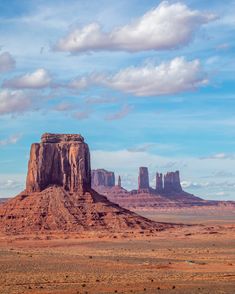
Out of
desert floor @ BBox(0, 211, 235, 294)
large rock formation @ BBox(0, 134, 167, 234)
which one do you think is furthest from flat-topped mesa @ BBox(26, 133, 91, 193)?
desert floor @ BBox(0, 211, 235, 294)

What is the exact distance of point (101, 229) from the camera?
366 feet

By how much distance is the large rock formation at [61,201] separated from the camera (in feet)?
370

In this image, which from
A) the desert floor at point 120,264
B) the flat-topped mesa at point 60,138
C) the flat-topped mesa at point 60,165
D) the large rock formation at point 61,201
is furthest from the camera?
the flat-topped mesa at point 60,138

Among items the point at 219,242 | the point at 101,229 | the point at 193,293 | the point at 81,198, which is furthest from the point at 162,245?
the point at 193,293

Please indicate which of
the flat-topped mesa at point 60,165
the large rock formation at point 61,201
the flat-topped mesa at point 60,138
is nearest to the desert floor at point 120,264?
the large rock formation at point 61,201

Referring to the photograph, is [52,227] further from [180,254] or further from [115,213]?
[180,254]

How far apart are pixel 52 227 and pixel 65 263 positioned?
42.7m

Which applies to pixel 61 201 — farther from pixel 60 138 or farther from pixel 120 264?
pixel 120 264

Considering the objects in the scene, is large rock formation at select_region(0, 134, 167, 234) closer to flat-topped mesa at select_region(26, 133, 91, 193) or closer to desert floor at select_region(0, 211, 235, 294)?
flat-topped mesa at select_region(26, 133, 91, 193)

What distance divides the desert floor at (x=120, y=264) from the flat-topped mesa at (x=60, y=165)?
15785 millimetres

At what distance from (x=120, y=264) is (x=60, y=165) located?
55.1 m

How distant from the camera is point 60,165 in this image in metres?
122

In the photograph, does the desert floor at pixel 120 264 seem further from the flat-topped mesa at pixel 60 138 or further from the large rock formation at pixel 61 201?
the flat-topped mesa at pixel 60 138

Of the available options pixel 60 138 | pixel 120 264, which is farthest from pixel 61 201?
pixel 120 264
